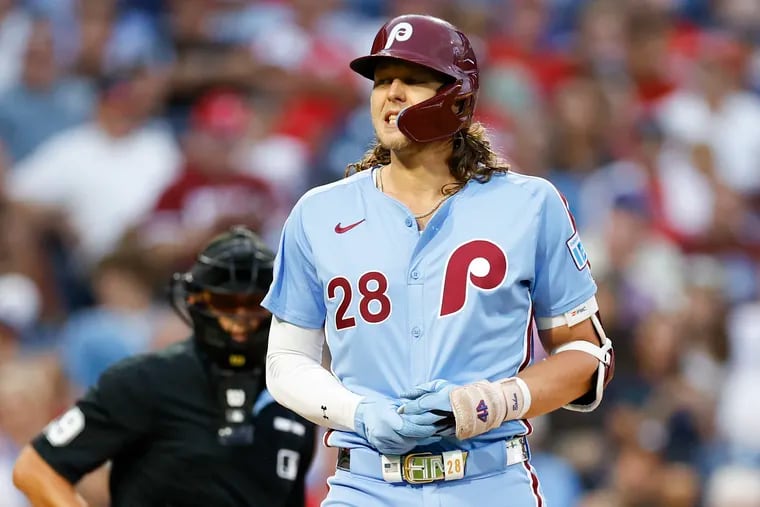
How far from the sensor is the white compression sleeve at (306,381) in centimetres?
329

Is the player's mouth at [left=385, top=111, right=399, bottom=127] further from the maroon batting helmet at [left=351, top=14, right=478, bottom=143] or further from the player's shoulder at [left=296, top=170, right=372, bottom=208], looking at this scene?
the player's shoulder at [left=296, top=170, right=372, bottom=208]

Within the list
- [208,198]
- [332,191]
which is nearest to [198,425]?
[332,191]

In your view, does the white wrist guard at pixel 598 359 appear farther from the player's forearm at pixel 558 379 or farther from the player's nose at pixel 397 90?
the player's nose at pixel 397 90

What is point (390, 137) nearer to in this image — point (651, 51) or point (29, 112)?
point (29, 112)

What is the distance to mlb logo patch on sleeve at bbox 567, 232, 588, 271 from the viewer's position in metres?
3.40

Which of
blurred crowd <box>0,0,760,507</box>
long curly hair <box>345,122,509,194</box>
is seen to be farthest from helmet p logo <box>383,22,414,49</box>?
blurred crowd <box>0,0,760,507</box>

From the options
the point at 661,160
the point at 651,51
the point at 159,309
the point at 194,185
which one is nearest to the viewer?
the point at 159,309

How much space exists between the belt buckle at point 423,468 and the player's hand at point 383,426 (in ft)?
0.13

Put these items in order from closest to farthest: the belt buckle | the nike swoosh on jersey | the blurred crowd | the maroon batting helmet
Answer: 1. the belt buckle
2. the maroon batting helmet
3. the nike swoosh on jersey
4. the blurred crowd

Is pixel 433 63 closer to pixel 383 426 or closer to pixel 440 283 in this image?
pixel 440 283

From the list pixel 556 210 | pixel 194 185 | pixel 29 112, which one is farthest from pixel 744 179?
pixel 556 210

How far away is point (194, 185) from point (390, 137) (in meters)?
5.47

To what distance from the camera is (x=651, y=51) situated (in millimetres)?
11109

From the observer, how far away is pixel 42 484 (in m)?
4.10
